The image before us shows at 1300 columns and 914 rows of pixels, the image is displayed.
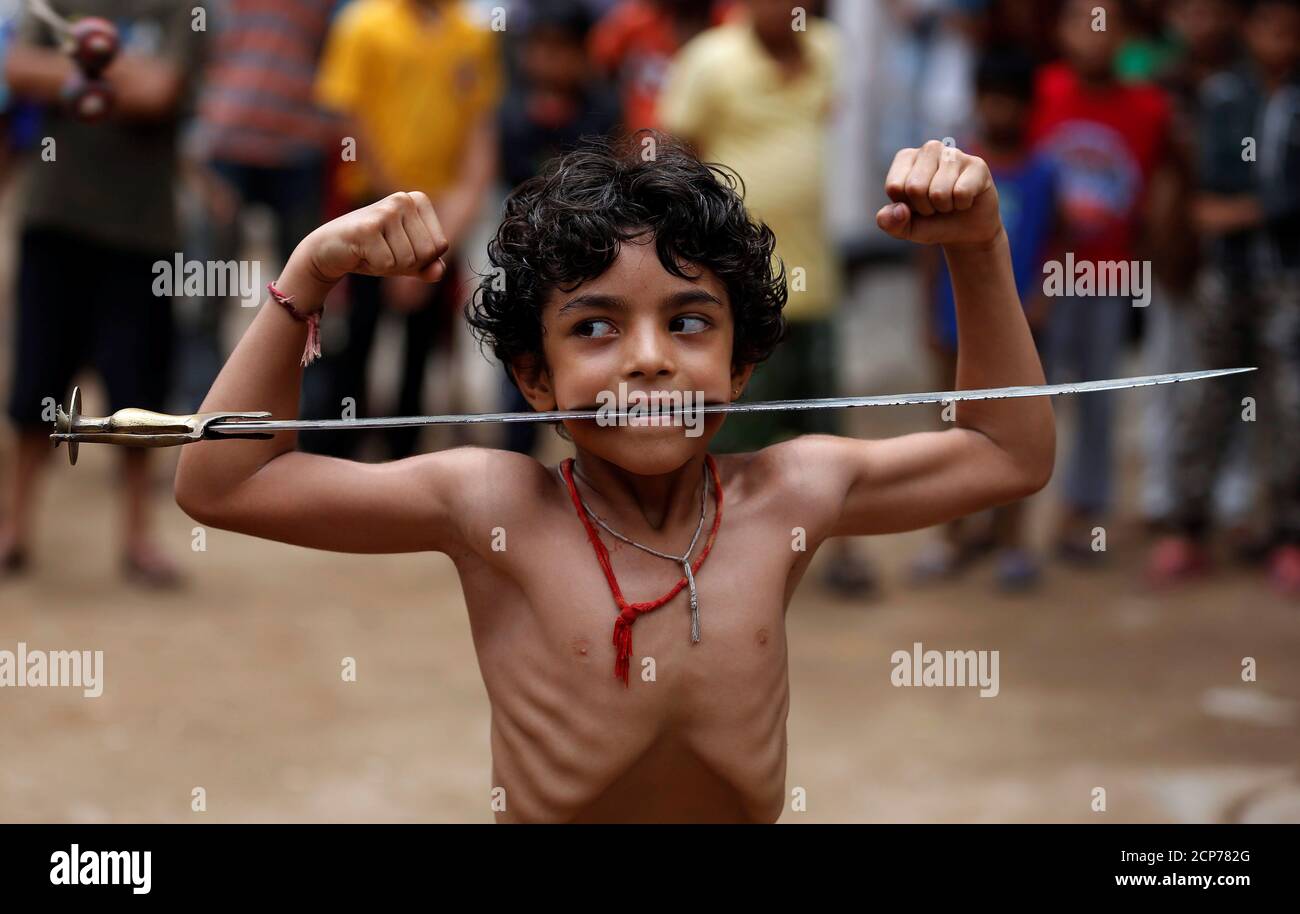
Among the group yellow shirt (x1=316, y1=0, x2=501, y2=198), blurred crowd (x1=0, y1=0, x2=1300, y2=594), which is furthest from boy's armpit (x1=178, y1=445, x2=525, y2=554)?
yellow shirt (x1=316, y1=0, x2=501, y2=198)

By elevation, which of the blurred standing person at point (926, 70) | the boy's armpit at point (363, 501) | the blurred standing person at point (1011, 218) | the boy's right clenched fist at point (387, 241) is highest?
the blurred standing person at point (926, 70)

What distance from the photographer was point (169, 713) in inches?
→ 187

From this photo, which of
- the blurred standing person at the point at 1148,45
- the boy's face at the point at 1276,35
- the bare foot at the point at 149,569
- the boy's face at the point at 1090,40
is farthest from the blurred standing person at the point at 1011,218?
the bare foot at the point at 149,569

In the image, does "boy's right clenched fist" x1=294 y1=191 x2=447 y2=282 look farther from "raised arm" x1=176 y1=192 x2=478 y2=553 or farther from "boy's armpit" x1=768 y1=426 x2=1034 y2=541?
"boy's armpit" x1=768 y1=426 x2=1034 y2=541

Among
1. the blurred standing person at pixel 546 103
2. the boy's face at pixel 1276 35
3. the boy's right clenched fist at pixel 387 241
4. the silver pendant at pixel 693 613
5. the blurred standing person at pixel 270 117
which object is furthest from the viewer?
the blurred standing person at pixel 270 117

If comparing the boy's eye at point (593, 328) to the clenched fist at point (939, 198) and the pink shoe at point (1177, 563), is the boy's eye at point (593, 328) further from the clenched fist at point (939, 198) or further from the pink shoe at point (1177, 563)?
the pink shoe at point (1177, 563)

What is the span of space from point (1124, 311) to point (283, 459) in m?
4.36

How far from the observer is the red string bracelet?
7.32 ft

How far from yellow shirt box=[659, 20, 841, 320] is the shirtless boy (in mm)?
3190

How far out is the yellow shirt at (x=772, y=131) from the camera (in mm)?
5590

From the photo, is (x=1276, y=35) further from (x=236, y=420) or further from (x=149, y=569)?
(x=236, y=420)
